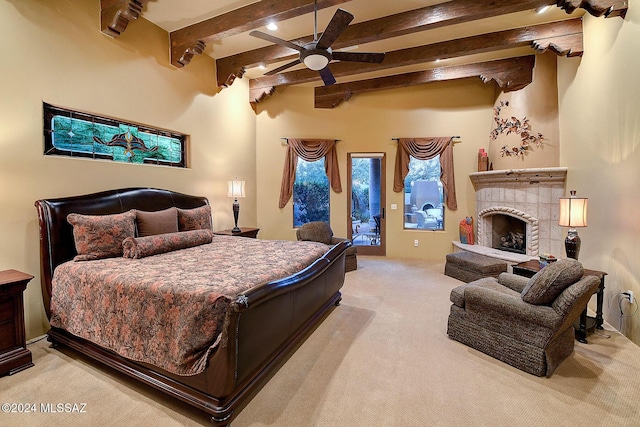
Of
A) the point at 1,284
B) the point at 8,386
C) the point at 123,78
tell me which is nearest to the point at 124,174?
the point at 123,78

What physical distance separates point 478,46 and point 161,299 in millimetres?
5188

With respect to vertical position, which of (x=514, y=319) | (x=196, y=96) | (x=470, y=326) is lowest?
(x=470, y=326)

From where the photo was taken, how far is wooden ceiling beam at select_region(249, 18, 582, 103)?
3.86m

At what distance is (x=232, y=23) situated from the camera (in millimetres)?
3725

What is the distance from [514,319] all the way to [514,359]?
321mm

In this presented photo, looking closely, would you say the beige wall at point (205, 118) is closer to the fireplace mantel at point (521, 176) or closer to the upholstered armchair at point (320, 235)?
the fireplace mantel at point (521, 176)

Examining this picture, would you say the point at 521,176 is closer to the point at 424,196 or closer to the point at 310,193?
the point at 424,196

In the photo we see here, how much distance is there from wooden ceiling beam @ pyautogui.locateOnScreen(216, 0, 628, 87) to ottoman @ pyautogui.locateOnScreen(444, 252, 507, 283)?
3.14 metres

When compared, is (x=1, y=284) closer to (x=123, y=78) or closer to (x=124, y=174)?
(x=124, y=174)

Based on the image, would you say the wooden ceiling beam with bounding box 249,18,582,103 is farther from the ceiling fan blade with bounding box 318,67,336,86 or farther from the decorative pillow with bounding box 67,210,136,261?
the decorative pillow with bounding box 67,210,136,261

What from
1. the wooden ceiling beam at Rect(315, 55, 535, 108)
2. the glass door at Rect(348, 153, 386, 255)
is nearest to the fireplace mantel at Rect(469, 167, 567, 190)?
the wooden ceiling beam at Rect(315, 55, 535, 108)

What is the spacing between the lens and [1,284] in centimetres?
219

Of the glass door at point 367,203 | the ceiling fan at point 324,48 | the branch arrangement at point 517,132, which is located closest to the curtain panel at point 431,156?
the glass door at point 367,203

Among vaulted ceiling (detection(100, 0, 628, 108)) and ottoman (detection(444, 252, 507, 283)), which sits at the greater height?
vaulted ceiling (detection(100, 0, 628, 108))
